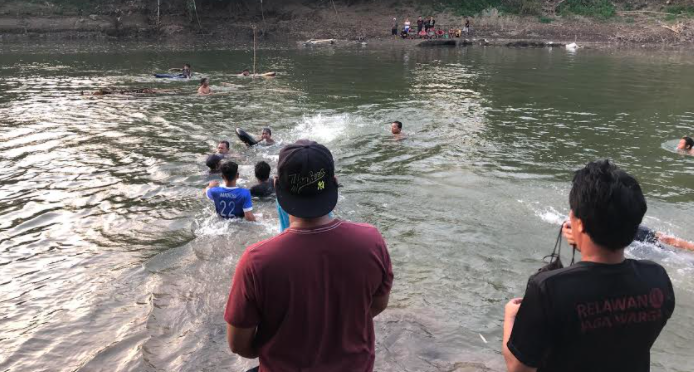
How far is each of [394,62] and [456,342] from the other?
29.0 m

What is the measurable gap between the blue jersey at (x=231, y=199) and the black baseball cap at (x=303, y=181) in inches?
229

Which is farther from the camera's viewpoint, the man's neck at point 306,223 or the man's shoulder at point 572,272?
the man's neck at point 306,223

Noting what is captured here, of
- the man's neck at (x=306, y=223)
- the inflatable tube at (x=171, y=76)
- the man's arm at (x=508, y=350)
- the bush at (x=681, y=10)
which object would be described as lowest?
the man's arm at (x=508, y=350)

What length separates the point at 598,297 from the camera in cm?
211

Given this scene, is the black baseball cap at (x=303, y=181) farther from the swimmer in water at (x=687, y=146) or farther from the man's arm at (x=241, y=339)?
the swimmer in water at (x=687, y=146)

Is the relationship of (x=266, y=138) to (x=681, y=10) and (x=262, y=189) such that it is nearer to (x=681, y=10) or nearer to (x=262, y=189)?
(x=262, y=189)

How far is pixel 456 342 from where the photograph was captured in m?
5.28

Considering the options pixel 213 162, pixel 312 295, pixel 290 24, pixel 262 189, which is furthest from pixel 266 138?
pixel 290 24

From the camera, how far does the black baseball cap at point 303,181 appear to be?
2336mm

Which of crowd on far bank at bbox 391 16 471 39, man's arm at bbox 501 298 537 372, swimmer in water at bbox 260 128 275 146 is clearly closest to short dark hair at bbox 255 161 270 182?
swimmer in water at bbox 260 128 275 146

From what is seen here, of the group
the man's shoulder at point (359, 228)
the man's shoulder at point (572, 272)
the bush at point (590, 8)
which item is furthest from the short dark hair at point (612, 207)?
the bush at point (590, 8)

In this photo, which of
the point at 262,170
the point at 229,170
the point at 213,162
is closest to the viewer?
the point at 229,170

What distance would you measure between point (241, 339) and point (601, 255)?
1698 millimetres

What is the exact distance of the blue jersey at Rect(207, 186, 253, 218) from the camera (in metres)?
8.02
